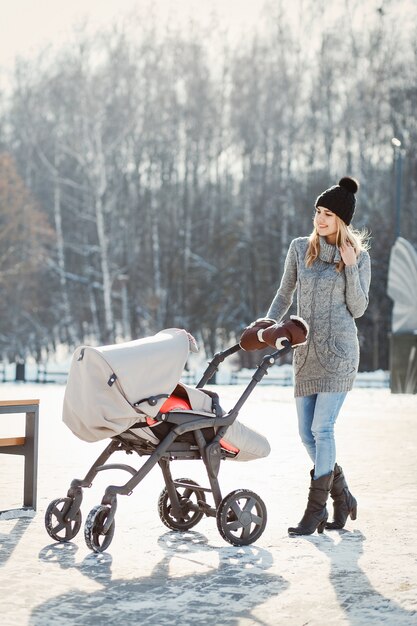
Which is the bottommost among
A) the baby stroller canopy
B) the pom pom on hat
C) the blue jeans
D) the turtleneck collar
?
the blue jeans

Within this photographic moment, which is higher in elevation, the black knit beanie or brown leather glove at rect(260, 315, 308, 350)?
the black knit beanie

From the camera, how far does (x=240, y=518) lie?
20.0 ft

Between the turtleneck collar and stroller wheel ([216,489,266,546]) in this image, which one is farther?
the turtleneck collar

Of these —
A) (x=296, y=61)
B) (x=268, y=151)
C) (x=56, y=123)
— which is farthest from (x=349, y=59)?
(x=56, y=123)

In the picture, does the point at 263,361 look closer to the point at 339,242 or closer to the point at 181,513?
the point at 339,242

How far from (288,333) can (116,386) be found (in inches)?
41.4

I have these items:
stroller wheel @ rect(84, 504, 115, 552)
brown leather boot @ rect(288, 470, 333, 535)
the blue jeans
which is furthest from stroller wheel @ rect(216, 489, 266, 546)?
stroller wheel @ rect(84, 504, 115, 552)

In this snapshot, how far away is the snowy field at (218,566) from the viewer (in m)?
4.61

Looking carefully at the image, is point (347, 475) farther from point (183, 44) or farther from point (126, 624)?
point (183, 44)

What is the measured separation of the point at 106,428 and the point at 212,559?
84cm

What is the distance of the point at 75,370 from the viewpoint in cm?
575

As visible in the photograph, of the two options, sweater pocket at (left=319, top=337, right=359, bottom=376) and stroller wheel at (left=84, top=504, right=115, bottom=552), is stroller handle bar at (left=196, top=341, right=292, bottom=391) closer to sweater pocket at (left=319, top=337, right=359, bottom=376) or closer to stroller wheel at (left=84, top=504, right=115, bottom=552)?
sweater pocket at (left=319, top=337, right=359, bottom=376)

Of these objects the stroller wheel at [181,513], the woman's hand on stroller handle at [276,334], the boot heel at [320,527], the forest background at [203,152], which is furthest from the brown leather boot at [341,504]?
the forest background at [203,152]

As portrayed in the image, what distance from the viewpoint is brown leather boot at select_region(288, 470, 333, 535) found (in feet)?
21.2
